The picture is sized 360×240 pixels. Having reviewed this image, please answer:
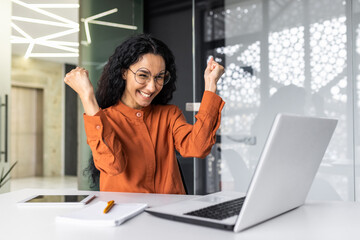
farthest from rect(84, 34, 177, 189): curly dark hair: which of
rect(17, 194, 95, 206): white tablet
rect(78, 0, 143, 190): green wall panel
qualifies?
rect(78, 0, 143, 190): green wall panel

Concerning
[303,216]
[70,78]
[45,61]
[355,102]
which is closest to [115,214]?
[303,216]

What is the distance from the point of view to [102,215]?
3.06ft

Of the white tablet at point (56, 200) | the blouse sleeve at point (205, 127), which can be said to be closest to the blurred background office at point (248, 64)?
the blouse sleeve at point (205, 127)

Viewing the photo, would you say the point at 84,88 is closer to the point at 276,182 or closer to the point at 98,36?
the point at 276,182

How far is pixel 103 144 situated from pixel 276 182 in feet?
2.52

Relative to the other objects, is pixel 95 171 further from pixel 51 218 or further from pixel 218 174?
pixel 218 174

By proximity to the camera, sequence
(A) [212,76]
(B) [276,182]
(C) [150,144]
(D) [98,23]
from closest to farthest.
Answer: (B) [276,182] → (A) [212,76] → (C) [150,144] → (D) [98,23]

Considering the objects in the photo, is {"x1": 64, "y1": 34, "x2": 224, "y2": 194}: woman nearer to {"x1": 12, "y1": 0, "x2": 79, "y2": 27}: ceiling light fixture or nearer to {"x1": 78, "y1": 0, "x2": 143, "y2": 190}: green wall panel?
{"x1": 78, "y1": 0, "x2": 143, "y2": 190}: green wall panel

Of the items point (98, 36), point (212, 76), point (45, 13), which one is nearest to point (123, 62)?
point (212, 76)

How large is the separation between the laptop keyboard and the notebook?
0.17m

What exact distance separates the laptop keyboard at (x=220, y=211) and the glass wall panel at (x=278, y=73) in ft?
6.03

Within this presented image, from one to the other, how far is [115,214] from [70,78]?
2.12ft

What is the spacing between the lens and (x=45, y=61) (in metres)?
8.87

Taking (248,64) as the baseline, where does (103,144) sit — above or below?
below
